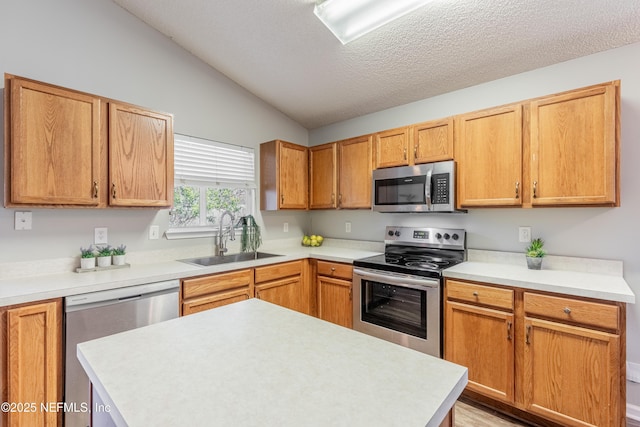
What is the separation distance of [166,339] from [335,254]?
7.16 feet

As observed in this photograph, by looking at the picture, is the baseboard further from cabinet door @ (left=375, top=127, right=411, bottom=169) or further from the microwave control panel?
cabinet door @ (left=375, top=127, right=411, bottom=169)

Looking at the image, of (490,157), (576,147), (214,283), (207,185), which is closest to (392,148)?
(490,157)

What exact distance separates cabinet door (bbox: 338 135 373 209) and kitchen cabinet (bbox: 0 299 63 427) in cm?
246

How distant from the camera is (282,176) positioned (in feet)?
11.0

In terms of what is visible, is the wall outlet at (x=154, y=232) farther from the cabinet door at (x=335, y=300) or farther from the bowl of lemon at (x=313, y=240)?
the bowl of lemon at (x=313, y=240)

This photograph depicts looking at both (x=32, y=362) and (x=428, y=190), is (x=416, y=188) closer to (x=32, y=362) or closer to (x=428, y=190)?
(x=428, y=190)

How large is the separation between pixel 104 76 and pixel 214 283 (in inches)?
72.4

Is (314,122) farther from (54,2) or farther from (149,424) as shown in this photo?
(149,424)

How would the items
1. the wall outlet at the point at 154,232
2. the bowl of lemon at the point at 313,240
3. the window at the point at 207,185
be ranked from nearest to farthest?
the wall outlet at the point at 154,232 → the window at the point at 207,185 → the bowl of lemon at the point at 313,240

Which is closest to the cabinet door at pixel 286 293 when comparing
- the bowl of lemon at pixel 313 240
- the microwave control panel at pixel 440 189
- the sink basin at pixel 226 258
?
the sink basin at pixel 226 258

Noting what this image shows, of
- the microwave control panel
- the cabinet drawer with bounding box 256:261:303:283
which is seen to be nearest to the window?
the cabinet drawer with bounding box 256:261:303:283

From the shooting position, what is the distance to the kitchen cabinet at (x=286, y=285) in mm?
2762

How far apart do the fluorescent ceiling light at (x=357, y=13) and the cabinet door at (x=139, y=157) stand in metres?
1.44

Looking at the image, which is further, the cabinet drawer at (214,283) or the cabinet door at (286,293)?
the cabinet door at (286,293)
